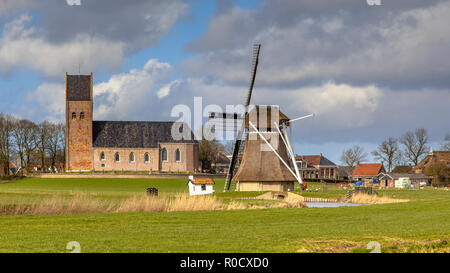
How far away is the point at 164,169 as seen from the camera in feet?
311

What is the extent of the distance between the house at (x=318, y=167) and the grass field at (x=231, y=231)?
3590 inches

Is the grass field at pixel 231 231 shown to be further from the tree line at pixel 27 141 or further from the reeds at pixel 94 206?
the tree line at pixel 27 141

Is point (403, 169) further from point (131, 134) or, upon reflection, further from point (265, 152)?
point (265, 152)

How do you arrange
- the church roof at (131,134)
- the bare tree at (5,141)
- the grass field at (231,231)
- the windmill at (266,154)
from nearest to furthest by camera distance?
the grass field at (231,231)
the windmill at (266,154)
the bare tree at (5,141)
the church roof at (131,134)

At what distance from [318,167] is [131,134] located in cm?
4035

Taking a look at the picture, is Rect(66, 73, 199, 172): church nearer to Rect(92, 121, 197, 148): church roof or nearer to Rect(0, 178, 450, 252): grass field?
Rect(92, 121, 197, 148): church roof

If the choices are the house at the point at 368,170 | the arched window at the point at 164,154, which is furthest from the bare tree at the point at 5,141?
the house at the point at 368,170

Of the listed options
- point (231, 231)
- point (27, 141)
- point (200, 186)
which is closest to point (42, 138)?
point (27, 141)

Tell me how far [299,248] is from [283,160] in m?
35.4

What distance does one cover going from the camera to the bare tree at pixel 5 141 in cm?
8581

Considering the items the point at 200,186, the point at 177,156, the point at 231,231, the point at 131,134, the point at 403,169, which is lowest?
the point at 231,231

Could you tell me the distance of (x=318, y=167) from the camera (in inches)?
4690
